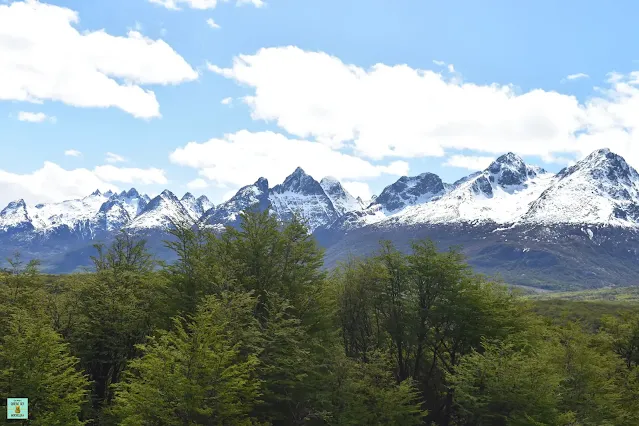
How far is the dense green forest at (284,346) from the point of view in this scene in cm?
3706

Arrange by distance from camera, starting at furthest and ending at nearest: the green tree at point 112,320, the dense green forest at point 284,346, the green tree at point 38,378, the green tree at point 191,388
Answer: the green tree at point 112,320 → the dense green forest at point 284,346 → the green tree at point 38,378 → the green tree at point 191,388

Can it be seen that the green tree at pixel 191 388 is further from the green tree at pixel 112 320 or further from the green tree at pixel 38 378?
the green tree at pixel 112 320

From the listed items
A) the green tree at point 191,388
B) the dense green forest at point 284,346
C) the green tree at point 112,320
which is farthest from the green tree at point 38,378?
the green tree at point 112,320

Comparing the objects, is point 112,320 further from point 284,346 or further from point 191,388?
point 191,388

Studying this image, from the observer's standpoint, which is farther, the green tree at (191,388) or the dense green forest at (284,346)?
the dense green forest at (284,346)

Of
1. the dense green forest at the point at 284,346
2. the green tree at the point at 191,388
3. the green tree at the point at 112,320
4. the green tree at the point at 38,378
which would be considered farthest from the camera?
the green tree at the point at 112,320

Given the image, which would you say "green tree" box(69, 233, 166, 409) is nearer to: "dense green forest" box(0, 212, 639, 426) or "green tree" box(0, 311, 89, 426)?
"dense green forest" box(0, 212, 639, 426)

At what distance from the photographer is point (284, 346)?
147ft

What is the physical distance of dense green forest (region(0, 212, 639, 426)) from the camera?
37.1 m

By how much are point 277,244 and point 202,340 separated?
71.5 ft

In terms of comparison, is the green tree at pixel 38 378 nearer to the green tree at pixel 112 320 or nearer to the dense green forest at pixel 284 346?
the dense green forest at pixel 284 346

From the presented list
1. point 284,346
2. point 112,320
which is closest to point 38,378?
point 112,320

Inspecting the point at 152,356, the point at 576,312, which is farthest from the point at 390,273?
the point at 576,312

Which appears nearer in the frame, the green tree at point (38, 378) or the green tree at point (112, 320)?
the green tree at point (38, 378)
